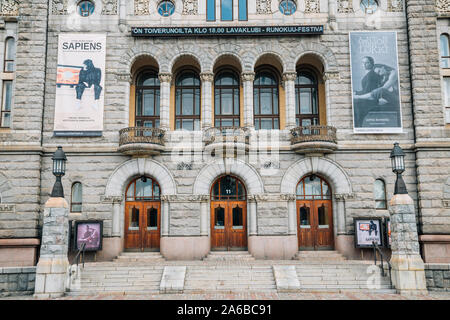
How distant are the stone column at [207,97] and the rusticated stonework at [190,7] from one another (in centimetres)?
343

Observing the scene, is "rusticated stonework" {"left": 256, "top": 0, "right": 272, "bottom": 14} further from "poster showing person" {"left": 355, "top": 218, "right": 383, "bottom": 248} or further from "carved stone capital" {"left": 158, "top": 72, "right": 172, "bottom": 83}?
"poster showing person" {"left": 355, "top": 218, "right": 383, "bottom": 248}

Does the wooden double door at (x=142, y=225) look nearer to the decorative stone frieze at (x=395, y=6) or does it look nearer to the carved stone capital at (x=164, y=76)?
the carved stone capital at (x=164, y=76)

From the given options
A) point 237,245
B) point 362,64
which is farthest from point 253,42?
point 237,245

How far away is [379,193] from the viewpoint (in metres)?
20.0

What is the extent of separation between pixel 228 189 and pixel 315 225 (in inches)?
188

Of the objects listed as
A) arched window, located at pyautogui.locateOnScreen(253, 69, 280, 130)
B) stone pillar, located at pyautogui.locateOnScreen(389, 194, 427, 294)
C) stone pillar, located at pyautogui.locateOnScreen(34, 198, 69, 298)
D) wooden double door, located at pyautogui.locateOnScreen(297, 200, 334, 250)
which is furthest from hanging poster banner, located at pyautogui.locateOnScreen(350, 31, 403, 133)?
stone pillar, located at pyautogui.locateOnScreen(34, 198, 69, 298)

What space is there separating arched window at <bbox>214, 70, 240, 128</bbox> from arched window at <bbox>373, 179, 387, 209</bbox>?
769 cm

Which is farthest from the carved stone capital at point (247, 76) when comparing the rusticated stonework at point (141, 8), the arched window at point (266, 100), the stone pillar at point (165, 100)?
the rusticated stonework at point (141, 8)

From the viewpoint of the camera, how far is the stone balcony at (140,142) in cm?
1945

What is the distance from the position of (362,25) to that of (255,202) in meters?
10.8

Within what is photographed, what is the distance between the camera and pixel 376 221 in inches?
739

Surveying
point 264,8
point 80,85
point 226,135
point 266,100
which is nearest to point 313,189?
point 226,135

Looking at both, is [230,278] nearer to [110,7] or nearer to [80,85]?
[80,85]

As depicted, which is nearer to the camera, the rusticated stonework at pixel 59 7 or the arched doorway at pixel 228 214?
the arched doorway at pixel 228 214
